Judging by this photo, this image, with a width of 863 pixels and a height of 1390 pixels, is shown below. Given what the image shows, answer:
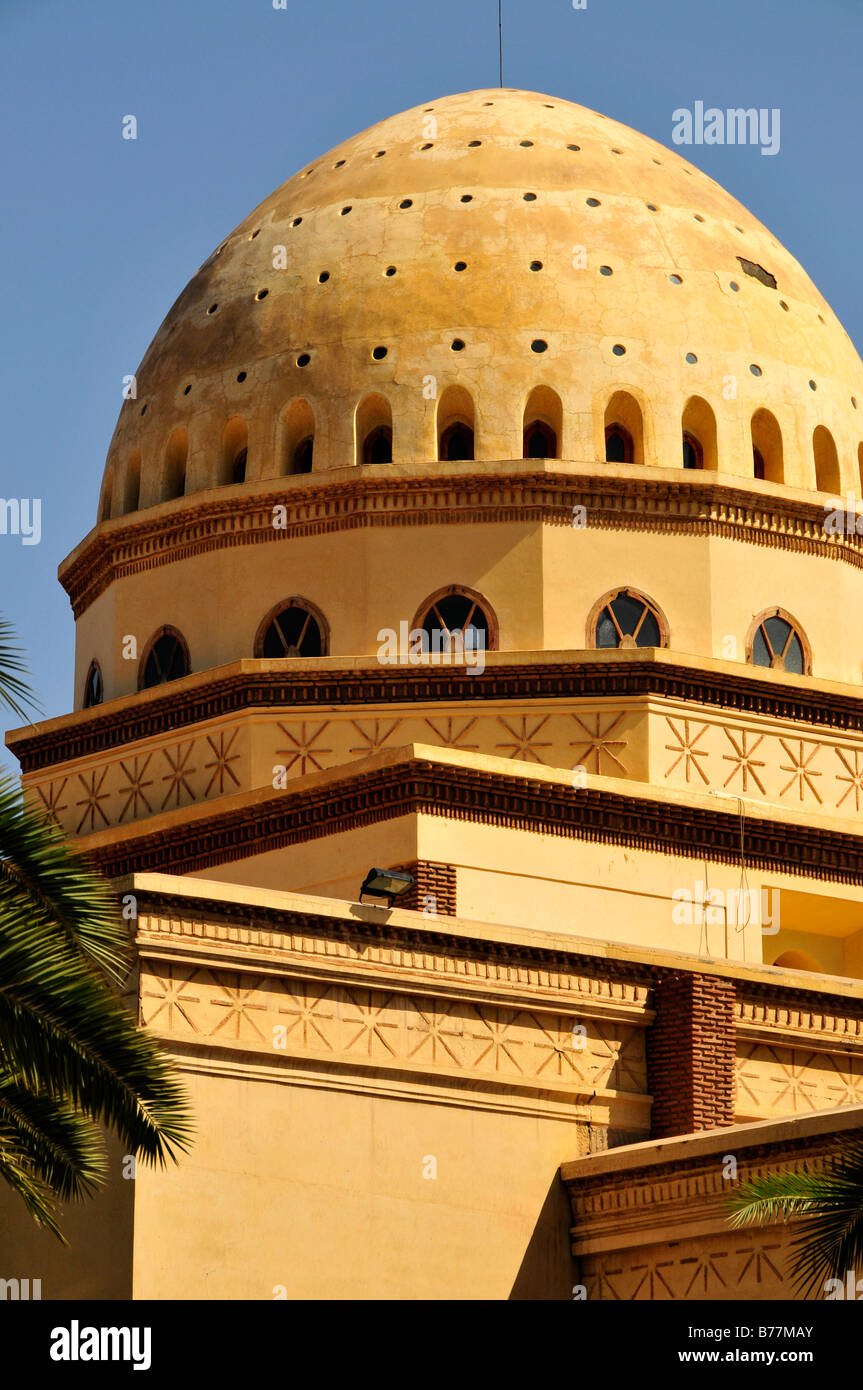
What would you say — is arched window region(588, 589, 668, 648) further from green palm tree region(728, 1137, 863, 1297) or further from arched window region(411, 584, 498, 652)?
green palm tree region(728, 1137, 863, 1297)

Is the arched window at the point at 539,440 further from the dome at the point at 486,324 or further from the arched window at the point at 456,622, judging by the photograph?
the arched window at the point at 456,622

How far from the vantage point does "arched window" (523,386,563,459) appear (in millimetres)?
24031

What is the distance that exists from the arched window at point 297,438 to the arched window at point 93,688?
2.86m

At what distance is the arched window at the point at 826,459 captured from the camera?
82.6 ft

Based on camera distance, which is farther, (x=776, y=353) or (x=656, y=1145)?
(x=776, y=353)

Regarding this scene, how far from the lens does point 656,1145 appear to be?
56.9 ft

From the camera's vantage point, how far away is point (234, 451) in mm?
24859

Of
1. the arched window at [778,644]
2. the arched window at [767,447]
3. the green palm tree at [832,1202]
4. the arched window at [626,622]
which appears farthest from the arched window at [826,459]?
the green palm tree at [832,1202]

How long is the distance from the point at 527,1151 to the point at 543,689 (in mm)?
5789

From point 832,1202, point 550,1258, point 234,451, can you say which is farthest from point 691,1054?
point 234,451

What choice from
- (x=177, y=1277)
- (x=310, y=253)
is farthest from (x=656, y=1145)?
(x=310, y=253)

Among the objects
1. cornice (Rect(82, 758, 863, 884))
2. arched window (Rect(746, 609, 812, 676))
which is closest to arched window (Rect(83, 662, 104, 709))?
cornice (Rect(82, 758, 863, 884))

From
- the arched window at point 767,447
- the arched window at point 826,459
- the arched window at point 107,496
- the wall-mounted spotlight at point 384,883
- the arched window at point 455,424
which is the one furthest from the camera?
the arched window at point 107,496

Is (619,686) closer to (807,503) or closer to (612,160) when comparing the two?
(807,503)
